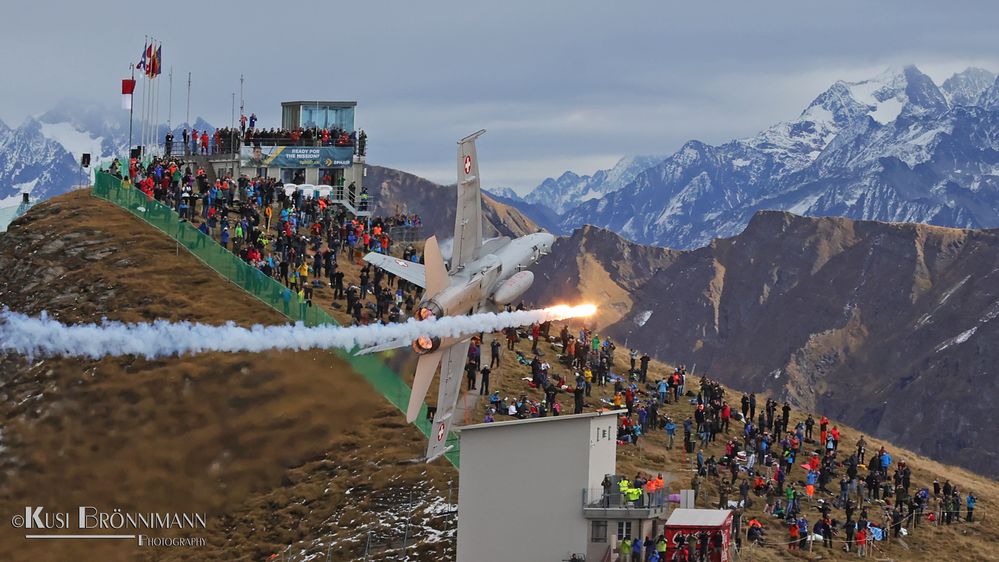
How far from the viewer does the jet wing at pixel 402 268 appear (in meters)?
91.4

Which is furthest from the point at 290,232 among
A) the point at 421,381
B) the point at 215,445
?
the point at 421,381

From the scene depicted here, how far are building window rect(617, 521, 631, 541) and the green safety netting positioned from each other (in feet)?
56.7

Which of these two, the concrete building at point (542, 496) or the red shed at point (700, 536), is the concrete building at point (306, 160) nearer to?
the concrete building at point (542, 496)

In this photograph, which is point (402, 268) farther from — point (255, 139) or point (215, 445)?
point (255, 139)

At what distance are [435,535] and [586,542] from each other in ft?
35.5

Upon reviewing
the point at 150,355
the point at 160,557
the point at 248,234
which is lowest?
the point at 160,557

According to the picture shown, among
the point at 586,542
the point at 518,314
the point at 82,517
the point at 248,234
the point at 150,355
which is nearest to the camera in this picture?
the point at 586,542

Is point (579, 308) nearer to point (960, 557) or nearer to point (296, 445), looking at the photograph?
point (296, 445)

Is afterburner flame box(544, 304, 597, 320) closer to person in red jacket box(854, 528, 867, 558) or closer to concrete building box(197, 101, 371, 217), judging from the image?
person in red jacket box(854, 528, 867, 558)

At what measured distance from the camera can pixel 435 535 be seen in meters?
→ 89.6

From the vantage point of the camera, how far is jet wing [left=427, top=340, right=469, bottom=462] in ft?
285

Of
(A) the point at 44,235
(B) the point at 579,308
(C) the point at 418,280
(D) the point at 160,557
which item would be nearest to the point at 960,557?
(B) the point at 579,308

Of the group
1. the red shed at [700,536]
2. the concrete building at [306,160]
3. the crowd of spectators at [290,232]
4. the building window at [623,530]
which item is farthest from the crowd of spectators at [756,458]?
the concrete building at [306,160]

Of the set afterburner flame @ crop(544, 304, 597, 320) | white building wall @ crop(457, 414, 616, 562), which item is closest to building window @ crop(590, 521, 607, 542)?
white building wall @ crop(457, 414, 616, 562)
